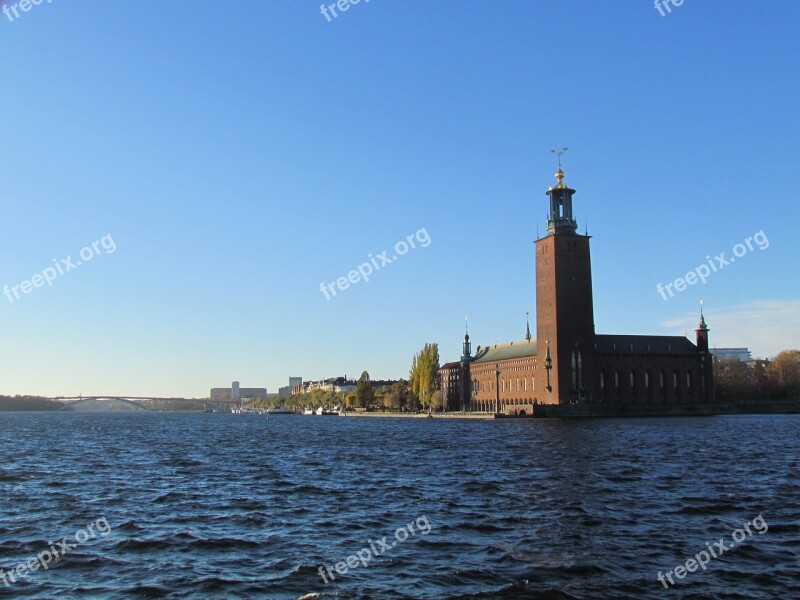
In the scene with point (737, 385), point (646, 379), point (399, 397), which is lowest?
point (399, 397)

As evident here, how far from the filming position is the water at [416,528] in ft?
49.0

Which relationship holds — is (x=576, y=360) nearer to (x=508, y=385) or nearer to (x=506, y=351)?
(x=508, y=385)

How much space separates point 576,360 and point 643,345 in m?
23.1

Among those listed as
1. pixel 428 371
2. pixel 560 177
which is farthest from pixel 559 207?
pixel 428 371

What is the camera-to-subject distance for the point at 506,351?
154 m

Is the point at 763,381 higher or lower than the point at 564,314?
lower

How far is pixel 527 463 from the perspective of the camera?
128 ft

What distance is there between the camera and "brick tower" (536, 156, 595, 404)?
124812 millimetres

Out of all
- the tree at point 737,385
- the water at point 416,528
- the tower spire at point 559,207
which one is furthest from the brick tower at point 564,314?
the water at point 416,528

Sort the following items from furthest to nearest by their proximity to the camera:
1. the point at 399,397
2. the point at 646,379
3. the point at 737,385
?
the point at 399,397 → the point at 737,385 → the point at 646,379

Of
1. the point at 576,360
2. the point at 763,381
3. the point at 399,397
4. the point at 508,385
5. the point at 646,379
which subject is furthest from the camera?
the point at 399,397

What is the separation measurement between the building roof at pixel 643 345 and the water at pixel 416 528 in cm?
9906

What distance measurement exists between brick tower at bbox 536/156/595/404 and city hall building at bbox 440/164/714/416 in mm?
159

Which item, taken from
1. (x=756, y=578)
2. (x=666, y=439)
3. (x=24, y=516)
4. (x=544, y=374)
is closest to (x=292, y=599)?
(x=756, y=578)
